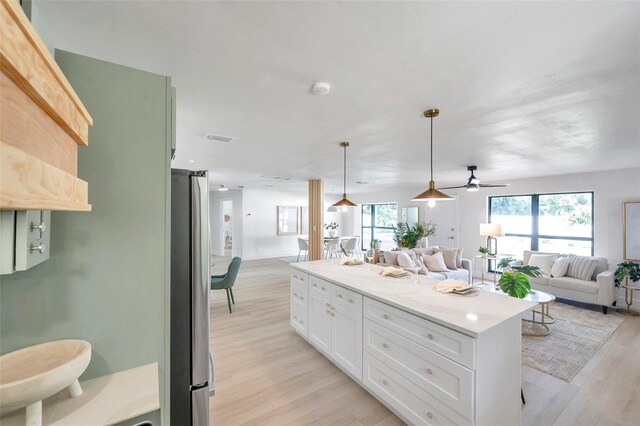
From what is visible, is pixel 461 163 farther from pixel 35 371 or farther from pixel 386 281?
pixel 35 371

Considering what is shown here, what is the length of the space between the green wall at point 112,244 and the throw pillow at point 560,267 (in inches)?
259

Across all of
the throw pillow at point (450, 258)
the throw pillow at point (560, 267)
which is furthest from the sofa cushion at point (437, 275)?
the throw pillow at point (560, 267)

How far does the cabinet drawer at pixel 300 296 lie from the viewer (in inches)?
130

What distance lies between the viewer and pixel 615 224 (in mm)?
5004

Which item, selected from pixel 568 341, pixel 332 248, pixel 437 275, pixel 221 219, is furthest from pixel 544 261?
pixel 221 219

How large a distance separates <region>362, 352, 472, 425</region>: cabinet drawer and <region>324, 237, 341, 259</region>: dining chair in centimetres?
736

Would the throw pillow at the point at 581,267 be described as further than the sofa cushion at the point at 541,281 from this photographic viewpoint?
No

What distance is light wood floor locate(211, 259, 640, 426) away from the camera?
84.2 inches

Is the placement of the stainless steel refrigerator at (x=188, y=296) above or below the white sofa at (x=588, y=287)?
above

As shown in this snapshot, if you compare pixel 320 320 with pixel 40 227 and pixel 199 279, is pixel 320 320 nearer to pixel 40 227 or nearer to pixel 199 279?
pixel 199 279

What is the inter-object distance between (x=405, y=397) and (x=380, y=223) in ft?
29.4

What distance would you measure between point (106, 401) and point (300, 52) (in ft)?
5.97

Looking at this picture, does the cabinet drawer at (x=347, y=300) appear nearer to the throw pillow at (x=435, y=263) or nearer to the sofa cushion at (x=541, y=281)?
the throw pillow at (x=435, y=263)

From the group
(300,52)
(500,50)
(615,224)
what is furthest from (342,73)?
(615,224)
